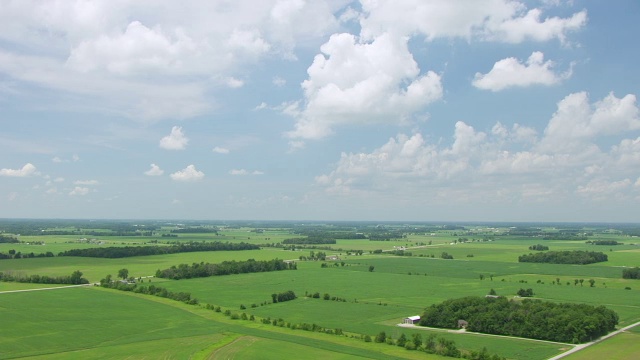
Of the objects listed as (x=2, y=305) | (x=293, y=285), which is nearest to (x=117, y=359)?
(x=2, y=305)

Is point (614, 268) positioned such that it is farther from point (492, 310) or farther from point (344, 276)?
point (492, 310)

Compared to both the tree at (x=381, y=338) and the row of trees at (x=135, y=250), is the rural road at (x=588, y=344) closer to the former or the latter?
the tree at (x=381, y=338)

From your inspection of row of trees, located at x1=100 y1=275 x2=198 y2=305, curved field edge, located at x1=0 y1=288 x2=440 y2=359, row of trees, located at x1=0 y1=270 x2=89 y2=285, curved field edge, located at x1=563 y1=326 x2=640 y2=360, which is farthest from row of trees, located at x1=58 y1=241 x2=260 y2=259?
curved field edge, located at x1=563 y1=326 x2=640 y2=360

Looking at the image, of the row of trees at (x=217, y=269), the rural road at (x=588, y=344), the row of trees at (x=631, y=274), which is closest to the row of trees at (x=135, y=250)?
the row of trees at (x=217, y=269)

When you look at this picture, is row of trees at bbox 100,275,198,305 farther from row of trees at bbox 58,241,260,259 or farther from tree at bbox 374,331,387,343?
row of trees at bbox 58,241,260,259

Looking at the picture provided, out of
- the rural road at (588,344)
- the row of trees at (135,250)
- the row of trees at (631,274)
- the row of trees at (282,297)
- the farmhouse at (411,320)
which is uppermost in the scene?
the row of trees at (135,250)

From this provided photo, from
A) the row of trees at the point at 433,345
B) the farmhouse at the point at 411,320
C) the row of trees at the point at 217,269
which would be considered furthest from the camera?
the row of trees at the point at 217,269

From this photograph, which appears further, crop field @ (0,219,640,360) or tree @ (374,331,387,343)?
tree @ (374,331,387,343)
